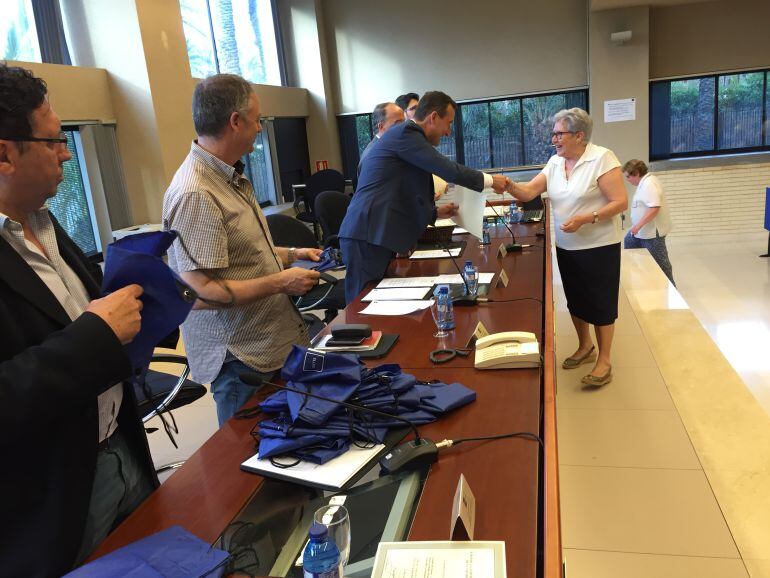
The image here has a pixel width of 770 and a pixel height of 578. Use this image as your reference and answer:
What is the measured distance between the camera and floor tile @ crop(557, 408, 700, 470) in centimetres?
283

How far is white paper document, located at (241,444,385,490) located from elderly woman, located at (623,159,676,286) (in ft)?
16.9

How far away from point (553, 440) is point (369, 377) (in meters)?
0.49

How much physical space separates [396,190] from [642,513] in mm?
1849

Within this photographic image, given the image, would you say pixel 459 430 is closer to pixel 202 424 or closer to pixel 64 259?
pixel 64 259

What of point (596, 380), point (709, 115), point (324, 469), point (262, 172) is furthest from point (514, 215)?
point (709, 115)

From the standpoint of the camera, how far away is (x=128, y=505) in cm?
137

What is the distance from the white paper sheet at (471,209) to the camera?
9.73 ft

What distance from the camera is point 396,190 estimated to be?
3.17 m

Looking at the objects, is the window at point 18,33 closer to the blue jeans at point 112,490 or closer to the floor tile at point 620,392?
the blue jeans at point 112,490

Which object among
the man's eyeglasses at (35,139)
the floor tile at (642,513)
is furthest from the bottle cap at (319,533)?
the floor tile at (642,513)

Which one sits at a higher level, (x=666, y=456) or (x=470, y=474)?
(x=470, y=474)

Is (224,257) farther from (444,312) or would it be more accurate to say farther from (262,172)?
(262,172)

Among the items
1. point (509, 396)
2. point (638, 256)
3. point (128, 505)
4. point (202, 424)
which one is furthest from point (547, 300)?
point (638, 256)

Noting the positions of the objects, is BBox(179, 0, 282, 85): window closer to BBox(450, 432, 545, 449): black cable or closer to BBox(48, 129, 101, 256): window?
BBox(48, 129, 101, 256): window
